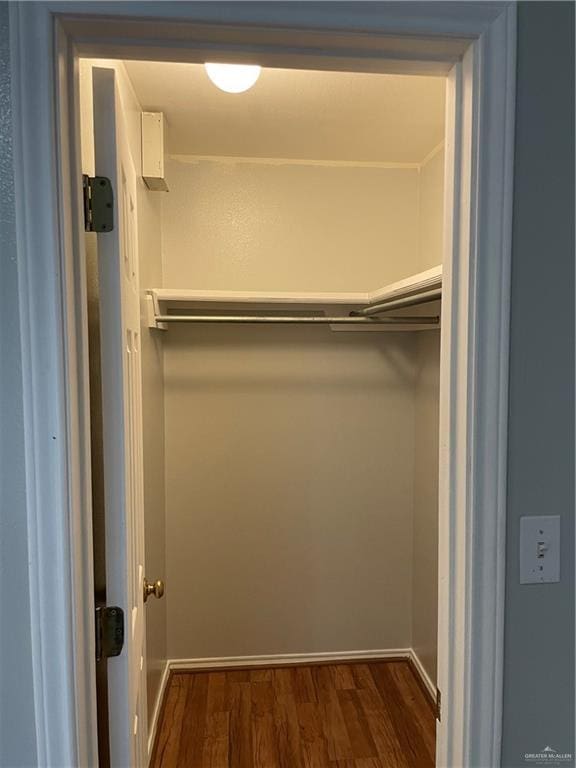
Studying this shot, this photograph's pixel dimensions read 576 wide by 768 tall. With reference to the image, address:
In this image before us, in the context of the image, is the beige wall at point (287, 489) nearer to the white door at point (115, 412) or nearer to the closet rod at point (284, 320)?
the closet rod at point (284, 320)

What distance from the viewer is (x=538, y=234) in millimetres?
782

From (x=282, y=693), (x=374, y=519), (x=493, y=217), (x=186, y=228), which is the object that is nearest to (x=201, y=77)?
(x=186, y=228)

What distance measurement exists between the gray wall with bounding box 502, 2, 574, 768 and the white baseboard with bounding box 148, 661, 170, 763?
1.51 meters

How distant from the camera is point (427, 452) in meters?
2.24

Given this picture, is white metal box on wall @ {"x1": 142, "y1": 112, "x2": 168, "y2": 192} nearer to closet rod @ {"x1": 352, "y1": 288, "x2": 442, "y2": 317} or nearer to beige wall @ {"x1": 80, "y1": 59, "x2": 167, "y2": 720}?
beige wall @ {"x1": 80, "y1": 59, "x2": 167, "y2": 720}

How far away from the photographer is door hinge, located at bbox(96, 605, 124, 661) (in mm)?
869

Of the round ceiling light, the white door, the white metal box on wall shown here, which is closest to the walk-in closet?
the white metal box on wall

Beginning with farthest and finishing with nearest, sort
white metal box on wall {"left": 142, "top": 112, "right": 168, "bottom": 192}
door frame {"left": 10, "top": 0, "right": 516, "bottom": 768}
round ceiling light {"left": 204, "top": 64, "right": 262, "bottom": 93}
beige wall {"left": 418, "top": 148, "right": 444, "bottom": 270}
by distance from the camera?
beige wall {"left": 418, "top": 148, "right": 444, "bottom": 270} → white metal box on wall {"left": 142, "top": 112, "right": 168, "bottom": 192} → round ceiling light {"left": 204, "top": 64, "right": 262, "bottom": 93} → door frame {"left": 10, "top": 0, "right": 516, "bottom": 768}

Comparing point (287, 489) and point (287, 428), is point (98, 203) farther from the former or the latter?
point (287, 489)

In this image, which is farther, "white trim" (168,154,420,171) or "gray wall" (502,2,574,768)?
"white trim" (168,154,420,171)

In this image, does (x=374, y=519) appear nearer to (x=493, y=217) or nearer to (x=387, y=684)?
(x=387, y=684)

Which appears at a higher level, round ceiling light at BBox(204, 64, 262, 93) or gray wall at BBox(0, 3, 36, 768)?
round ceiling light at BBox(204, 64, 262, 93)

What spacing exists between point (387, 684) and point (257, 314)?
1.87m

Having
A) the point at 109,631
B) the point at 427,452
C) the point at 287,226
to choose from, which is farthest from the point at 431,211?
the point at 109,631
